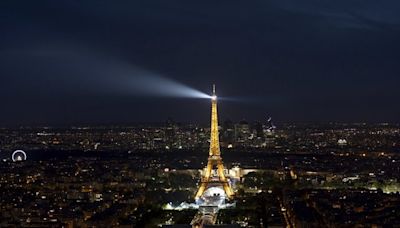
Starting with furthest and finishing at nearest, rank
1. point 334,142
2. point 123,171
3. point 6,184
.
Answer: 1. point 334,142
2. point 123,171
3. point 6,184

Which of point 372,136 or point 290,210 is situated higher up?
point 372,136

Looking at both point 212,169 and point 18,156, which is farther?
point 18,156

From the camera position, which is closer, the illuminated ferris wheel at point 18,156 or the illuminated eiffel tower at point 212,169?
the illuminated eiffel tower at point 212,169

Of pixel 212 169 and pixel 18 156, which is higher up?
pixel 18 156

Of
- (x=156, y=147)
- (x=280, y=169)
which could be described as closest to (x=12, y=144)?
(x=156, y=147)

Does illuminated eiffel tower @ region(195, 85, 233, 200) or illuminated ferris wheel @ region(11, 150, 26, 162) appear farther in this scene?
illuminated ferris wheel @ region(11, 150, 26, 162)

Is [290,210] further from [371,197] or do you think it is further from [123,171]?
[123,171]

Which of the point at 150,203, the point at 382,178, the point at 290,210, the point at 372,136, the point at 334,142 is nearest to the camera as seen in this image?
the point at 290,210

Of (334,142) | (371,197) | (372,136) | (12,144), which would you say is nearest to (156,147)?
(12,144)

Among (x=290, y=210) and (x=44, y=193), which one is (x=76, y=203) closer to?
(x=44, y=193)

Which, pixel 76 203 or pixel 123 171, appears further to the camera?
pixel 123 171
